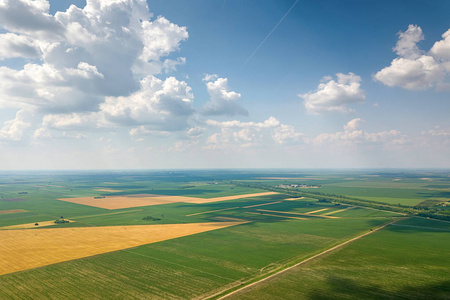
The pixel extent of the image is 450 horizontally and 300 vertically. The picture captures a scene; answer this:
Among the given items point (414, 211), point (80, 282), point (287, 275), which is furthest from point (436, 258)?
point (414, 211)

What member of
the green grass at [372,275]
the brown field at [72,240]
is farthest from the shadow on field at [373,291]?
the brown field at [72,240]

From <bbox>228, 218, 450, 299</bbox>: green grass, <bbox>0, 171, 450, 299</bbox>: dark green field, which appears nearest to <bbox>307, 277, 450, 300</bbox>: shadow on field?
<bbox>228, 218, 450, 299</bbox>: green grass

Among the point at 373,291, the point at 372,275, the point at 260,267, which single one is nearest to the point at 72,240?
the point at 260,267

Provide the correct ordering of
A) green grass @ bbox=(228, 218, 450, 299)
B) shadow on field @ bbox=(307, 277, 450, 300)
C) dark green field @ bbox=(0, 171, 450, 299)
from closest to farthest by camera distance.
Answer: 1. shadow on field @ bbox=(307, 277, 450, 300)
2. green grass @ bbox=(228, 218, 450, 299)
3. dark green field @ bbox=(0, 171, 450, 299)

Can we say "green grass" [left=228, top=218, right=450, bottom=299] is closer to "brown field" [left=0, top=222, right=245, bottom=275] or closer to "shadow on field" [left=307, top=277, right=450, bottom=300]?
"shadow on field" [left=307, top=277, right=450, bottom=300]

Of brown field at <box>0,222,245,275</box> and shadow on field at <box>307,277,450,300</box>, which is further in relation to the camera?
brown field at <box>0,222,245,275</box>

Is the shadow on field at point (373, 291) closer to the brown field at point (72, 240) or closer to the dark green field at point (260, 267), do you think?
the dark green field at point (260, 267)
